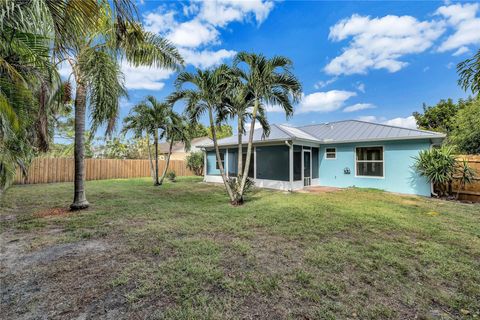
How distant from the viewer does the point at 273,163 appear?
11711mm

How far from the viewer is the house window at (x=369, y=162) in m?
10.4

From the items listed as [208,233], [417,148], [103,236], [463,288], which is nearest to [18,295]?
[103,236]

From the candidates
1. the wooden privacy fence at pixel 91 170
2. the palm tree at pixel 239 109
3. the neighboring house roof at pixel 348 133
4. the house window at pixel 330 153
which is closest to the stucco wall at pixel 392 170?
the house window at pixel 330 153

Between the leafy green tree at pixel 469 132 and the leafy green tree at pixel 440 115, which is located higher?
the leafy green tree at pixel 440 115

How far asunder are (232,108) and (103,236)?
18.0 feet

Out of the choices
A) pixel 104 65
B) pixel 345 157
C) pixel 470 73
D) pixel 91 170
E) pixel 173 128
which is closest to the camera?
pixel 470 73

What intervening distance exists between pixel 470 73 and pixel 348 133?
9107 mm

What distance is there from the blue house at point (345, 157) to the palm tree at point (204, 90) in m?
3.22

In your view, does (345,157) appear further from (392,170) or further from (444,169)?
(444,169)

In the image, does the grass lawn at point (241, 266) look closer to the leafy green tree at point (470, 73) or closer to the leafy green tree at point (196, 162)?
the leafy green tree at point (470, 73)

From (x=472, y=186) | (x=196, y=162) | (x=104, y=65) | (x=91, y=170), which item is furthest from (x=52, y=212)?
(x=196, y=162)

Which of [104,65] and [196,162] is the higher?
Result: [104,65]

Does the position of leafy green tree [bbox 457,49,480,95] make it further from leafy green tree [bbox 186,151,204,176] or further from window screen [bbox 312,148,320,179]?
leafy green tree [bbox 186,151,204,176]

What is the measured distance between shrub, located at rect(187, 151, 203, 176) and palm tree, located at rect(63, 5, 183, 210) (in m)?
13.5
